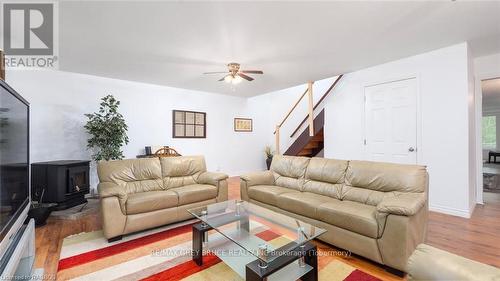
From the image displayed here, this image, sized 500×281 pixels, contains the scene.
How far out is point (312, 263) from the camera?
1726 millimetres

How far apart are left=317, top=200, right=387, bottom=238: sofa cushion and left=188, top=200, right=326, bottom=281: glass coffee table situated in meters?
0.37

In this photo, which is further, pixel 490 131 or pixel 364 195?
pixel 490 131

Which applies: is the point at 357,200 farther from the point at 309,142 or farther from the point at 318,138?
the point at 318,138

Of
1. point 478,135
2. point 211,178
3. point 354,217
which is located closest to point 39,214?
point 211,178

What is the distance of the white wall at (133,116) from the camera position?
3969 millimetres

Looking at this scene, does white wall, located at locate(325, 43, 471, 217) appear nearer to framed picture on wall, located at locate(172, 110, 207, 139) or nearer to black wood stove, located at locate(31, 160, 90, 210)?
framed picture on wall, located at locate(172, 110, 207, 139)

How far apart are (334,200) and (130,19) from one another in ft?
9.90

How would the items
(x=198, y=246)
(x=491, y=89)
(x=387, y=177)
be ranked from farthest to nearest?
(x=491, y=89), (x=387, y=177), (x=198, y=246)

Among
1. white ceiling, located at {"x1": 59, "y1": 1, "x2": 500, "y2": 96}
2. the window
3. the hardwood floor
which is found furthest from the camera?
the window

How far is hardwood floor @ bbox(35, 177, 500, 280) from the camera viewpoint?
2.08 meters

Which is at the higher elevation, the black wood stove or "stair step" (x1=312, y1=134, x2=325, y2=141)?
"stair step" (x1=312, y1=134, x2=325, y2=141)

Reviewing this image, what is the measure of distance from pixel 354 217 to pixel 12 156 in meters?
2.68

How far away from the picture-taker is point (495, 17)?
2523 millimetres

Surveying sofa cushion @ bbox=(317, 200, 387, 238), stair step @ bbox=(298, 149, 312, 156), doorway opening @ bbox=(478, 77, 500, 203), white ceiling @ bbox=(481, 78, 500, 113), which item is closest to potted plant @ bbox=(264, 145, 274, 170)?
stair step @ bbox=(298, 149, 312, 156)
